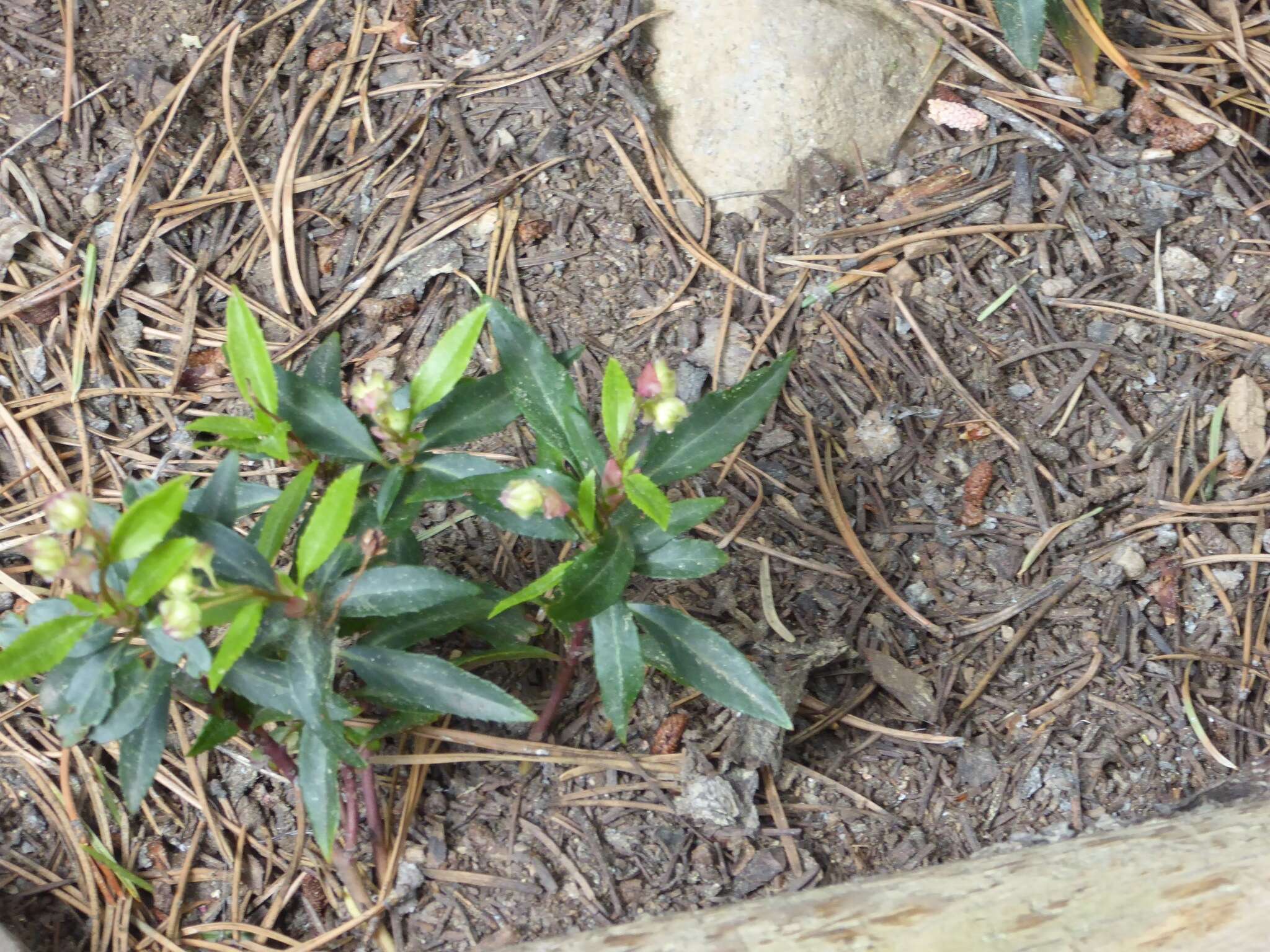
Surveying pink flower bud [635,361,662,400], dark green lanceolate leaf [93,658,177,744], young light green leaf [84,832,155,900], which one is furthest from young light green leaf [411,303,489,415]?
young light green leaf [84,832,155,900]

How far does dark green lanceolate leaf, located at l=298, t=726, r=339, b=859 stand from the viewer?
1580mm

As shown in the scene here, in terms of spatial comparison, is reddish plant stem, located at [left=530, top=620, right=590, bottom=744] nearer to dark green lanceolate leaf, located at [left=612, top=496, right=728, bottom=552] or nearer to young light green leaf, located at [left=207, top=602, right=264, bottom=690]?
dark green lanceolate leaf, located at [left=612, top=496, right=728, bottom=552]

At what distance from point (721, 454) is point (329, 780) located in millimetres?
765

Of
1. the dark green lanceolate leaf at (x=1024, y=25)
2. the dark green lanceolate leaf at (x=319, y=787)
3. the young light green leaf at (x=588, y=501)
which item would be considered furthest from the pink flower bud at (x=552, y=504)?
the dark green lanceolate leaf at (x=1024, y=25)

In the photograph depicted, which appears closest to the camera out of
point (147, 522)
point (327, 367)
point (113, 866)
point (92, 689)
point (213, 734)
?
point (147, 522)

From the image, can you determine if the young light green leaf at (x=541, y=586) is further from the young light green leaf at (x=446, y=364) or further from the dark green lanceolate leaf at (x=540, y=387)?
the young light green leaf at (x=446, y=364)

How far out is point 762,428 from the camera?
7.23ft

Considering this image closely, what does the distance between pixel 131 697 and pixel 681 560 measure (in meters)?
0.78

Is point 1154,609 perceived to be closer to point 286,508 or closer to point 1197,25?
point 1197,25

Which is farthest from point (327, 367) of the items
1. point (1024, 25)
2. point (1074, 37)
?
point (1074, 37)

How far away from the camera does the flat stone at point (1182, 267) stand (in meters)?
2.32

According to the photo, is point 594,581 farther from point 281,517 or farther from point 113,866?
point 113,866

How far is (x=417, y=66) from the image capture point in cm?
245

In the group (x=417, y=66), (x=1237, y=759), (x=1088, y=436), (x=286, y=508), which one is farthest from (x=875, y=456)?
(x=417, y=66)
